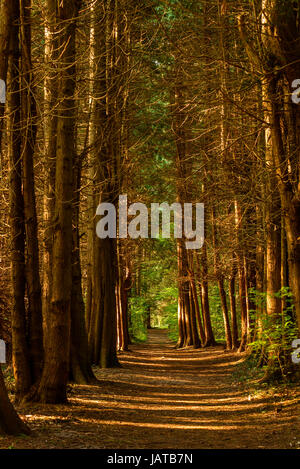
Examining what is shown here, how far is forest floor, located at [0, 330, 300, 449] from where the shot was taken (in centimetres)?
770

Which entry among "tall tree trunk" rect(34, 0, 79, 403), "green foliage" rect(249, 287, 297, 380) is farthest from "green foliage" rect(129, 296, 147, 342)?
"tall tree trunk" rect(34, 0, 79, 403)

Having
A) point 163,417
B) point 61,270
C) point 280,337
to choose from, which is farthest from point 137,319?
point 61,270

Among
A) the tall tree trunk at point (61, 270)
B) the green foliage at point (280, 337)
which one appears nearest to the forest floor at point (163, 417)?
the tall tree trunk at point (61, 270)

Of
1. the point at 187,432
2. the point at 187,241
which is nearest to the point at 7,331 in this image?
the point at 187,432

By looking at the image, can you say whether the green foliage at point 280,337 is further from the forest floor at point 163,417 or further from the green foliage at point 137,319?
the green foliage at point 137,319

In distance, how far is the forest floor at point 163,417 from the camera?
25.3 ft

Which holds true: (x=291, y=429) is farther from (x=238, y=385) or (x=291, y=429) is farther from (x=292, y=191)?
(x=238, y=385)

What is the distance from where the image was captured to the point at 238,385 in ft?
48.6

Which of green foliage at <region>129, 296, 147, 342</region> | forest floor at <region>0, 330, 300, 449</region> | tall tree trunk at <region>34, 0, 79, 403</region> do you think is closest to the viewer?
forest floor at <region>0, 330, 300, 449</region>

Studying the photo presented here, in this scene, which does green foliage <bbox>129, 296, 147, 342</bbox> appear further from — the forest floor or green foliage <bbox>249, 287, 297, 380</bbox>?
green foliage <bbox>249, 287, 297, 380</bbox>

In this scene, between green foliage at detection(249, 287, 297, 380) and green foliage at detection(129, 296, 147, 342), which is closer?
green foliage at detection(249, 287, 297, 380)

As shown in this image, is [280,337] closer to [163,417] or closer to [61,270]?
[163,417]

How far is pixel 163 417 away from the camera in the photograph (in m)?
10.7
